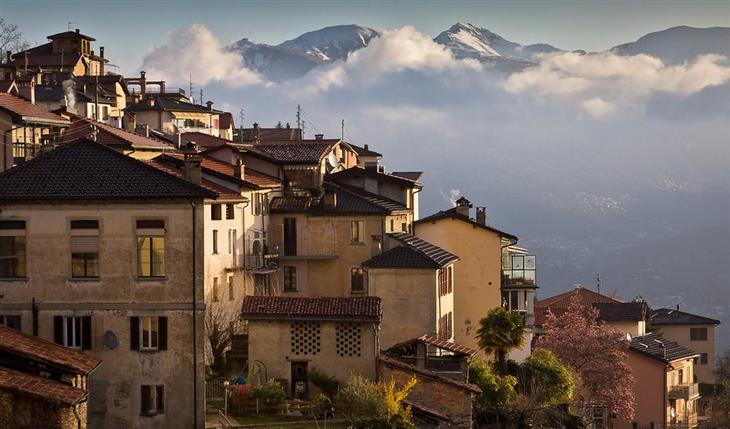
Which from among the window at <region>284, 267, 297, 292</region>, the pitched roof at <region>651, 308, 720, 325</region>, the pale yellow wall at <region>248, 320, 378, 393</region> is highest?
the window at <region>284, 267, 297, 292</region>

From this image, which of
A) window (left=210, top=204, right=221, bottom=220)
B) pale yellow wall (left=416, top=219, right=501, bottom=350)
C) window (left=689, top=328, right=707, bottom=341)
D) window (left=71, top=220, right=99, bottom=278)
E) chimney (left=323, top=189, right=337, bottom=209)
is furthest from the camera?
window (left=689, top=328, right=707, bottom=341)

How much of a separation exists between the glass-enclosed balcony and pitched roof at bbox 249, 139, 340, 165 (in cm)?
1156

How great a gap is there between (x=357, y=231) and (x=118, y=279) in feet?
82.4

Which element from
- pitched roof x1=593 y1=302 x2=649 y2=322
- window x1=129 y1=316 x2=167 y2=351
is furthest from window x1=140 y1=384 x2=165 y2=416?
pitched roof x1=593 y1=302 x2=649 y2=322

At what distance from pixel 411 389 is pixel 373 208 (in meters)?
21.4

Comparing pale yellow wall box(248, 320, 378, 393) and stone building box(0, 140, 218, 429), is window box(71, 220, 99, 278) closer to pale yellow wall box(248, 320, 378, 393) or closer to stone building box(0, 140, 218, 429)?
stone building box(0, 140, 218, 429)

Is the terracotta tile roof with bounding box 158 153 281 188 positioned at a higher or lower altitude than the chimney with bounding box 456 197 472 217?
higher

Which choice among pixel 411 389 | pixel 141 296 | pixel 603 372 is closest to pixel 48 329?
pixel 141 296

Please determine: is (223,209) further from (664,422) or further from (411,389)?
(664,422)

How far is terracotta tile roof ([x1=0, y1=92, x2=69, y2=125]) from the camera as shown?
68.2 metres

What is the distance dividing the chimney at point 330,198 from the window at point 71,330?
25405mm

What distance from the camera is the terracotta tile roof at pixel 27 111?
68.2 meters

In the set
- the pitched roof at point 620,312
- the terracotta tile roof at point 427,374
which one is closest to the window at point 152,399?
the terracotta tile roof at point 427,374

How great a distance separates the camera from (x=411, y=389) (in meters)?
49.0
